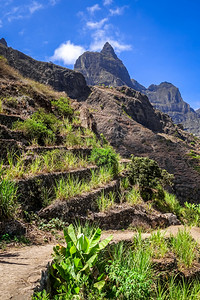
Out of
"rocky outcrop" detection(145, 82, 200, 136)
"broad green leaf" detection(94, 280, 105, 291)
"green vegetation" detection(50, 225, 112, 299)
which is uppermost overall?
"rocky outcrop" detection(145, 82, 200, 136)

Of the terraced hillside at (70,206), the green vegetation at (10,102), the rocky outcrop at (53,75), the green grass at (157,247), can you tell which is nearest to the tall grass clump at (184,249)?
the terraced hillside at (70,206)

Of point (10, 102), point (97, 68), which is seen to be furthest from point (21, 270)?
point (97, 68)

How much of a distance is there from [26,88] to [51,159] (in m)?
6.13

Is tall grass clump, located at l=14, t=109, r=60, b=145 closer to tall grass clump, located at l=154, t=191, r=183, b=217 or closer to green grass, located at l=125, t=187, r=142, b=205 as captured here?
green grass, located at l=125, t=187, r=142, b=205

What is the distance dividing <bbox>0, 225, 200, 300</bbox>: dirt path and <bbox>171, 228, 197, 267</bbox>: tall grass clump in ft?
9.45

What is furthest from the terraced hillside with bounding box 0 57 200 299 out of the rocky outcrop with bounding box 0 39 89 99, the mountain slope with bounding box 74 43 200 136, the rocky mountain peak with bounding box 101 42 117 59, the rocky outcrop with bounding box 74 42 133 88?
the rocky mountain peak with bounding box 101 42 117 59

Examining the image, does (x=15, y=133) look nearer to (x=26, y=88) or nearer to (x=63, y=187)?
(x=63, y=187)

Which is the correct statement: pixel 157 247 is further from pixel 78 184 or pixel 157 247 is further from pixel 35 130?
pixel 35 130

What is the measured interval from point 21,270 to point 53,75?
2770 cm

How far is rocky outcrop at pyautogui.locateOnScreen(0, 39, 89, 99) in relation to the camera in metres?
22.7

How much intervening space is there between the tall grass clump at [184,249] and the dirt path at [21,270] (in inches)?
113

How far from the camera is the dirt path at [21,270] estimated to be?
199 cm

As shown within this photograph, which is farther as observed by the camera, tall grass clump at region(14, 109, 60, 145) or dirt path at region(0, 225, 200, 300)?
tall grass clump at region(14, 109, 60, 145)

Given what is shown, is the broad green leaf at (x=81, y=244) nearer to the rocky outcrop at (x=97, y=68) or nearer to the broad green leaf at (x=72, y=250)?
the broad green leaf at (x=72, y=250)
